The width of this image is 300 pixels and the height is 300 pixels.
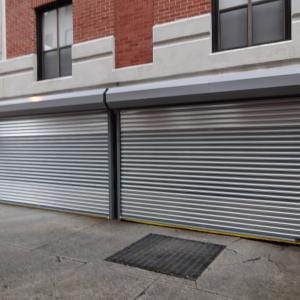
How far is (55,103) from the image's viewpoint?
750 centimetres

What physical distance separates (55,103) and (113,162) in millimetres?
2087

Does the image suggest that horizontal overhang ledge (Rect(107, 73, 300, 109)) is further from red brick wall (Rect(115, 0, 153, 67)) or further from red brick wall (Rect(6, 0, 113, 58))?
red brick wall (Rect(6, 0, 113, 58))

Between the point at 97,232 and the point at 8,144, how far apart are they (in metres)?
4.58

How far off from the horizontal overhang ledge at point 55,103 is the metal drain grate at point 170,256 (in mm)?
3219

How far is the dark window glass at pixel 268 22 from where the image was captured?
5.70 m

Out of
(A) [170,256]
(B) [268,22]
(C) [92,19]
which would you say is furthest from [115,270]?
(C) [92,19]

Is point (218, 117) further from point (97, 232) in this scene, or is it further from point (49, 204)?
point (49, 204)

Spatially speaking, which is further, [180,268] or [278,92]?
[278,92]

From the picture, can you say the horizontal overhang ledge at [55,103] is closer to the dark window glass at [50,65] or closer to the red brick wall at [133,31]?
the dark window glass at [50,65]

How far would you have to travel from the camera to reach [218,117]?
19.3ft

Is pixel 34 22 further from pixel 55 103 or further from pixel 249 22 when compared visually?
pixel 249 22

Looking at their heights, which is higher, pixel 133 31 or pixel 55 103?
pixel 133 31

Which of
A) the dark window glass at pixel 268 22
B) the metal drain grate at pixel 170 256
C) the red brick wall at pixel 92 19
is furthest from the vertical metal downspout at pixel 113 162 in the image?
the dark window glass at pixel 268 22

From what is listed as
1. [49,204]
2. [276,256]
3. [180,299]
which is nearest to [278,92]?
[276,256]
